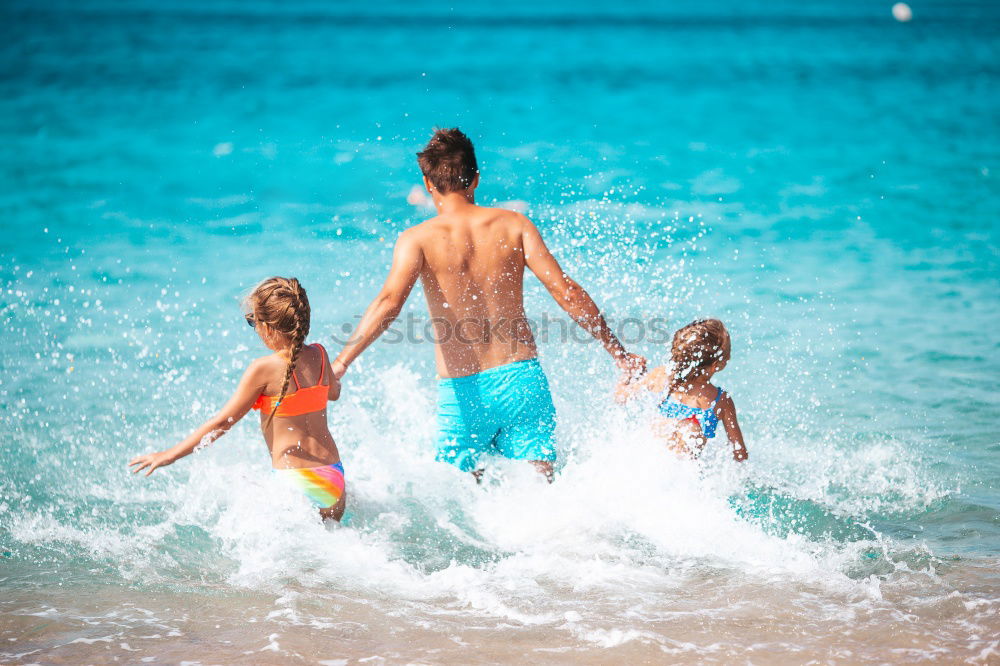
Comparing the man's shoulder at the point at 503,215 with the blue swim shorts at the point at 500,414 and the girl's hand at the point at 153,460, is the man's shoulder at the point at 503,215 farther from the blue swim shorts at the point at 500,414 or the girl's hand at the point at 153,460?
the girl's hand at the point at 153,460

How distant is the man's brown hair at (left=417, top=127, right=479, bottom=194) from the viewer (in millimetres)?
3673

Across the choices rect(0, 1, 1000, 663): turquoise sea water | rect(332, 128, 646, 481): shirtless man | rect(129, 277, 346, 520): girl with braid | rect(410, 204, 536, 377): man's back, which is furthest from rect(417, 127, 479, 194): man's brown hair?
rect(0, 1, 1000, 663): turquoise sea water

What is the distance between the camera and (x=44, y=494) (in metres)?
4.15

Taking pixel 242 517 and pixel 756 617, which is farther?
pixel 242 517

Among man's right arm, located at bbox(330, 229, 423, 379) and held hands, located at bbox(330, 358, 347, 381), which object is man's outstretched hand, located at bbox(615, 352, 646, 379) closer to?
man's right arm, located at bbox(330, 229, 423, 379)

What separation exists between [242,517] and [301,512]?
29 cm

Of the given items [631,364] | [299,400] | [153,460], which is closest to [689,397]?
[631,364]

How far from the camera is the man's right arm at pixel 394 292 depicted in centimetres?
366

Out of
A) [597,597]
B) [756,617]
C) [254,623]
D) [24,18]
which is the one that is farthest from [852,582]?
[24,18]

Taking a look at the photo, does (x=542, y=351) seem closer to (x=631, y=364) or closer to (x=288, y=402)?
(x=631, y=364)

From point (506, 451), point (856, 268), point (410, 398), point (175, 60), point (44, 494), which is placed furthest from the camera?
point (175, 60)

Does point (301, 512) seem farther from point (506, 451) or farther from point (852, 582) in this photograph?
point (852, 582)

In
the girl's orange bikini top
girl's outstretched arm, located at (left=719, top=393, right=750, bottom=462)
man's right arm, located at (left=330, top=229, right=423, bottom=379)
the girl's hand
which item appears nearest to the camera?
the girl's hand

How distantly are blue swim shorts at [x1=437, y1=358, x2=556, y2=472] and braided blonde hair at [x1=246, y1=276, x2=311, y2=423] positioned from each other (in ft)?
2.15
